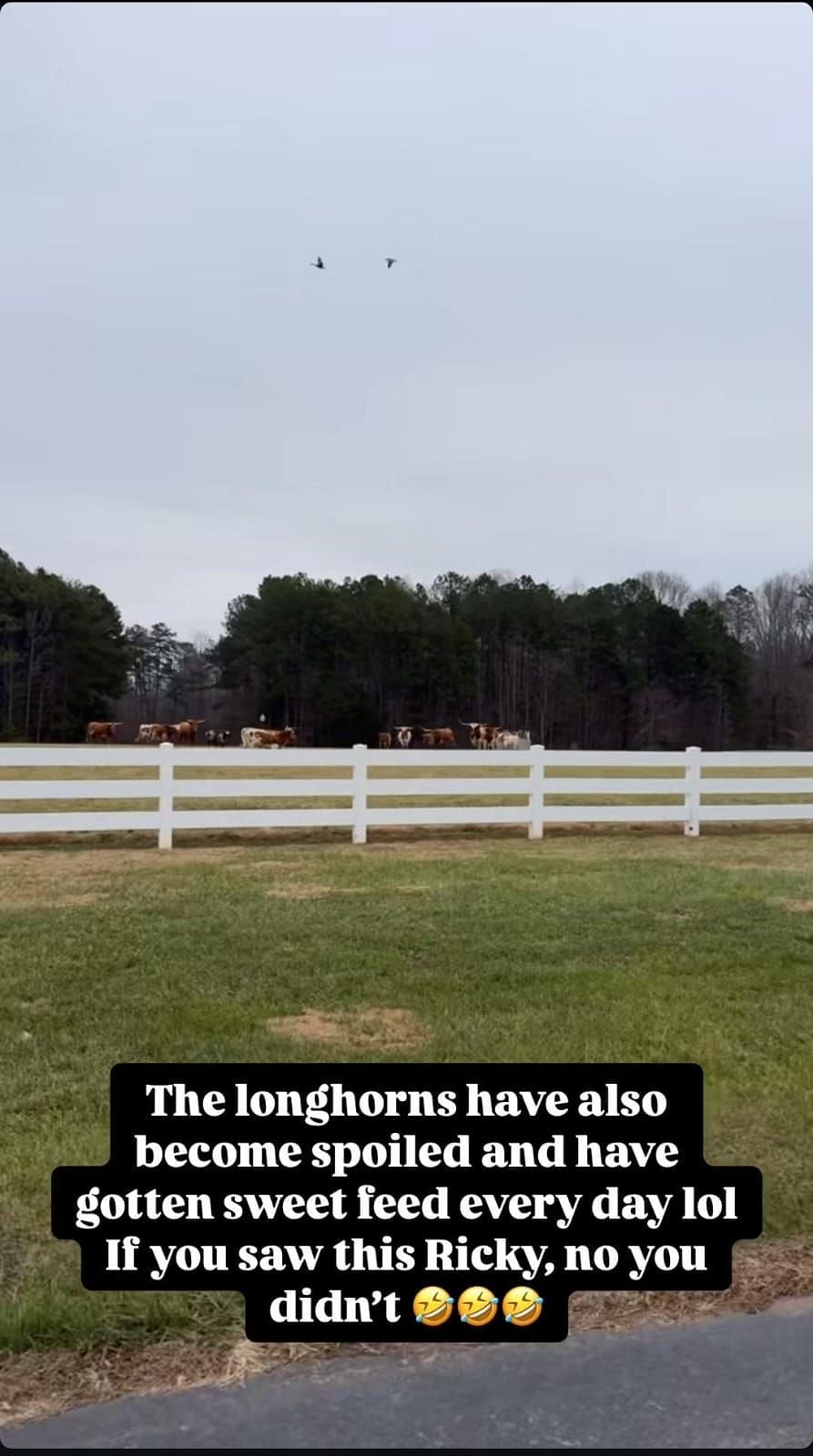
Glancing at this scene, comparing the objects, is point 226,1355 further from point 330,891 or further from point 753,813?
point 753,813

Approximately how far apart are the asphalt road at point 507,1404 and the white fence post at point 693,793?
35.1 feet

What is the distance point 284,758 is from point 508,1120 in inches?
339

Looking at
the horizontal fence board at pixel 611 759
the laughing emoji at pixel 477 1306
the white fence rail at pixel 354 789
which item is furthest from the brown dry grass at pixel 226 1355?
the horizontal fence board at pixel 611 759

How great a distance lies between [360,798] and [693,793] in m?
4.24

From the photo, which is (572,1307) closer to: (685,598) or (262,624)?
(262,624)

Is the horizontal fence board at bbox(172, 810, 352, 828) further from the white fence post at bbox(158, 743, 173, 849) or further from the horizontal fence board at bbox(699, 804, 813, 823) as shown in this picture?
the horizontal fence board at bbox(699, 804, 813, 823)

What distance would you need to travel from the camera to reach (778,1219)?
3.57 m

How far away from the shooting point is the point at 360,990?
19.5ft

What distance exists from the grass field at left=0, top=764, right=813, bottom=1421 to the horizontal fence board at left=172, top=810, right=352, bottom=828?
109cm

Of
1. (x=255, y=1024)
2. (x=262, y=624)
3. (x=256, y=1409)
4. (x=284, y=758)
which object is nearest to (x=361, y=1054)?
(x=255, y=1024)

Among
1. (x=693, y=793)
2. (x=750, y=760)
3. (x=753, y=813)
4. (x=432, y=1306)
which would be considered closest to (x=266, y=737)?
(x=750, y=760)

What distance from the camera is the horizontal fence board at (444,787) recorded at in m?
12.0

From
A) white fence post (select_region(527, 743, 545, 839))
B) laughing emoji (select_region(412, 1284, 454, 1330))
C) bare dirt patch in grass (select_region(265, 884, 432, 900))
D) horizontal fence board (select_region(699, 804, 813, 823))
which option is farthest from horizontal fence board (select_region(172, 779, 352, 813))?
laughing emoji (select_region(412, 1284, 454, 1330))

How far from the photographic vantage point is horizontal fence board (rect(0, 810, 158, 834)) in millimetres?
10711
